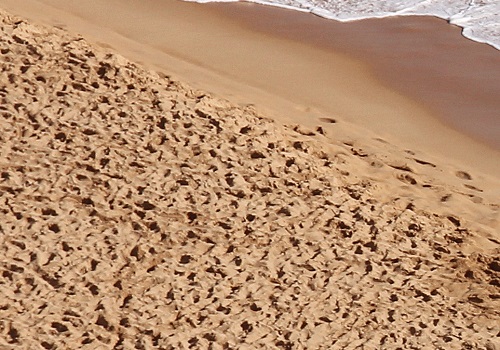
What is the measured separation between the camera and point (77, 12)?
10.7 metres

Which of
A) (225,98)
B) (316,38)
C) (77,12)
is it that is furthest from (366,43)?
(77,12)

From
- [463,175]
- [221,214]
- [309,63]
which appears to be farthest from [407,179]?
[309,63]

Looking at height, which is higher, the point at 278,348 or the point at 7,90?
the point at 7,90

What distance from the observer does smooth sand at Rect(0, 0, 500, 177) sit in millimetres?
9070

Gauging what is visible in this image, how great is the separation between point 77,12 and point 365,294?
5625 millimetres

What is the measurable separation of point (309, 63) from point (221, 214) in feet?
11.0

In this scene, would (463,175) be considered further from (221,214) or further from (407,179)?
(221,214)

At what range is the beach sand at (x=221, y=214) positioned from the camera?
6381mm

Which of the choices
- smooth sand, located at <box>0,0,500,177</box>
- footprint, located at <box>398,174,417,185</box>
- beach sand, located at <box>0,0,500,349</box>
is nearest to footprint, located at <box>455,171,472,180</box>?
beach sand, located at <box>0,0,500,349</box>

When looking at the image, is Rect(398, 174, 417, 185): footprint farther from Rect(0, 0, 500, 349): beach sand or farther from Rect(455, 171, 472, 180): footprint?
Rect(455, 171, 472, 180): footprint

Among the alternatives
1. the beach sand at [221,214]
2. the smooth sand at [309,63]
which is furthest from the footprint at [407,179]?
the smooth sand at [309,63]

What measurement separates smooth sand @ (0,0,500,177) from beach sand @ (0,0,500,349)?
5 centimetres

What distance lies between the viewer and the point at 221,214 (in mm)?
7297

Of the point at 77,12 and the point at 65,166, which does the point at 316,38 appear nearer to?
the point at 77,12
